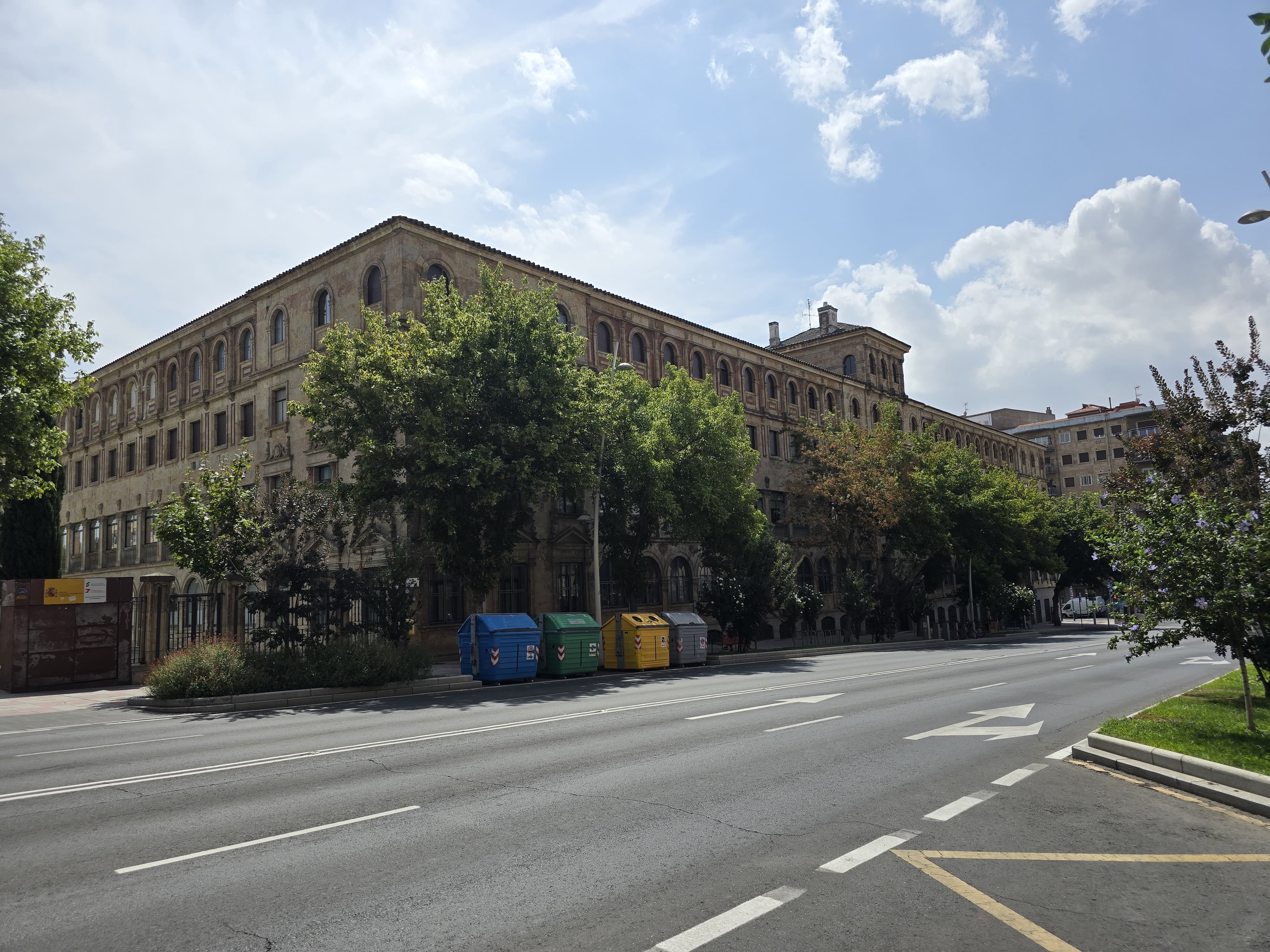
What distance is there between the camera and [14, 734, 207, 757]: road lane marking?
11.4m

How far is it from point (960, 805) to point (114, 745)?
36.0 ft

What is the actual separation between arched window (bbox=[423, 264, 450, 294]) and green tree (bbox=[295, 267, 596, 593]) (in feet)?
19.6

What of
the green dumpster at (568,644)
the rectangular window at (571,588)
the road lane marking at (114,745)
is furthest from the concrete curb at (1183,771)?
the rectangular window at (571,588)

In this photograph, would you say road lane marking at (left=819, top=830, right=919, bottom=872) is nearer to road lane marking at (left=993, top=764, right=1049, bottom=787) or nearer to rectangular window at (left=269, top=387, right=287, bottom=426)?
road lane marking at (left=993, top=764, right=1049, bottom=787)

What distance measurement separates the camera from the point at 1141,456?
23.3 meters

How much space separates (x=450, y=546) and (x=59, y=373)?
11.6 m

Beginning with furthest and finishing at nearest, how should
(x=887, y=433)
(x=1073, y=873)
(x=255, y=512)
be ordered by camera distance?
(x=887, y=433), (x=255, y=512), (x=1073, y=873)

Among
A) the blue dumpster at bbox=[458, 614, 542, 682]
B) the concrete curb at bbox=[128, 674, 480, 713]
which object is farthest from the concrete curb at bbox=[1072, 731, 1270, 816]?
the blue dumpster at bbox=[458, 614, 542, 682]

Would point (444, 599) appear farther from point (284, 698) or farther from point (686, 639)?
point (284, 698)

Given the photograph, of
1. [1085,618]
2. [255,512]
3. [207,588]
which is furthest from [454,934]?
[1085,618]

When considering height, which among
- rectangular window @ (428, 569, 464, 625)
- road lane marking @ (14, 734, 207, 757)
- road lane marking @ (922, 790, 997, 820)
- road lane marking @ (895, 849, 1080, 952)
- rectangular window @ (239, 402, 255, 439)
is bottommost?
road lane marking @ (922, 790, 997, 820)

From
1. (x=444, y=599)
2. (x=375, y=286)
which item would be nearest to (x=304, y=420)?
(x=375, y=286)

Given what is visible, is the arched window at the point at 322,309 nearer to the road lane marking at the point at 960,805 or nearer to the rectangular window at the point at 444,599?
the rectangular window at the point at 444,599

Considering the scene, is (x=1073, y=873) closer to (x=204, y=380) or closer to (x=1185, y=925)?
(x=1185, y=925)
